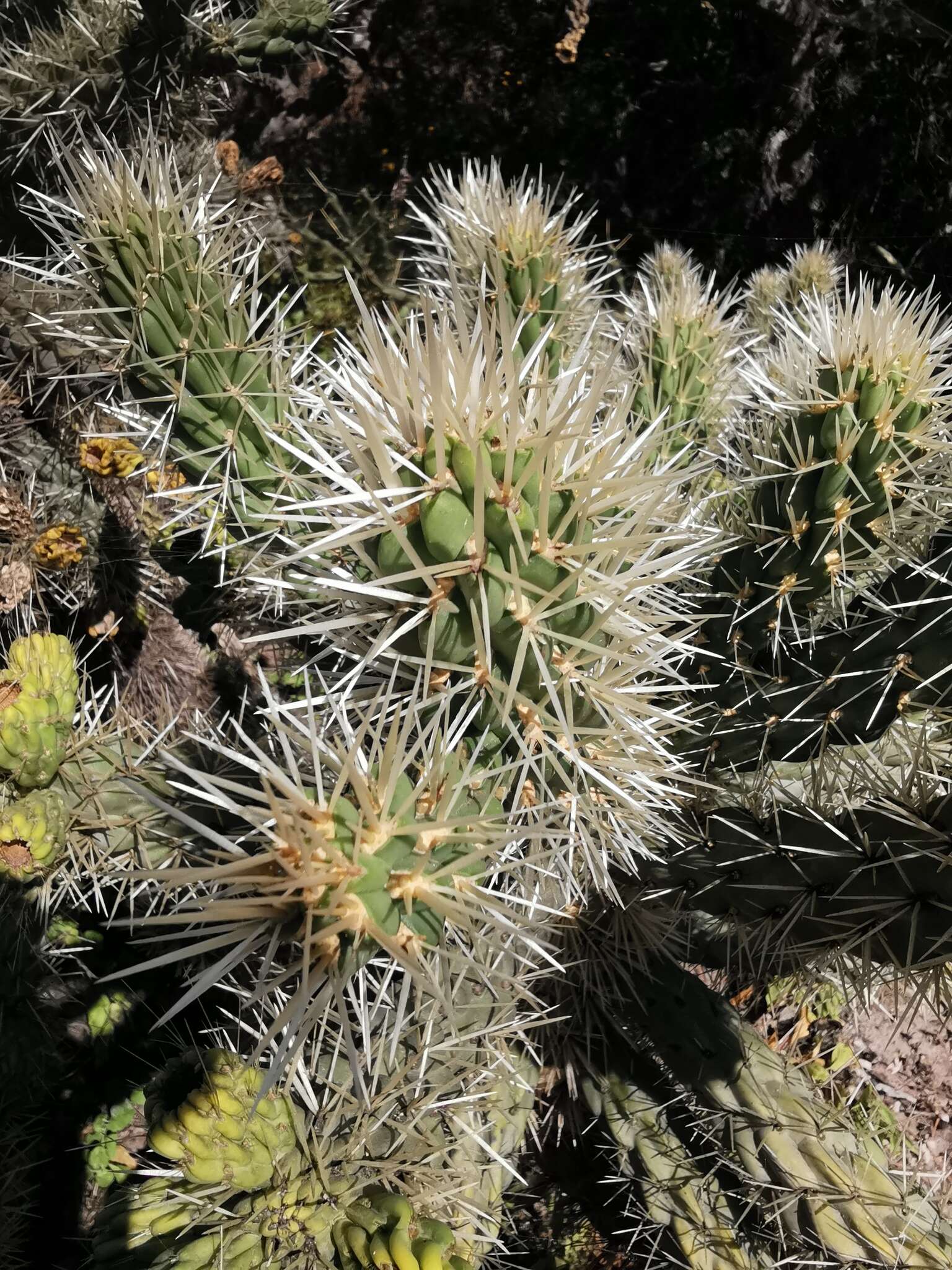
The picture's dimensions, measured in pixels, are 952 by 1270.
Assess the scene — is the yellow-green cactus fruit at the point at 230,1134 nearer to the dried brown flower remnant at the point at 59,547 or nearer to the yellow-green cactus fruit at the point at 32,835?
the yellow-green cactus fruit at the point at 32,835

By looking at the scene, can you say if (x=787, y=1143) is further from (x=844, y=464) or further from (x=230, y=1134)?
(x=844, y=464)

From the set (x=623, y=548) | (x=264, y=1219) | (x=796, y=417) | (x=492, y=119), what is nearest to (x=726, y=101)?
(x=492, y=119)

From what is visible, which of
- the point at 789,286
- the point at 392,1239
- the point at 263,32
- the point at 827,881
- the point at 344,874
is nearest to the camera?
the point at 344,874

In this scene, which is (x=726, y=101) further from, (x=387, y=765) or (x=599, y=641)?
(x=387, y=765)

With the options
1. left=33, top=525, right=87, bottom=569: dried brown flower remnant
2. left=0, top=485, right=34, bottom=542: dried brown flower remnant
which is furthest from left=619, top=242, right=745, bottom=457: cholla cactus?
left=0, top=485, right=34, bottom=542: dried brown flower remnant

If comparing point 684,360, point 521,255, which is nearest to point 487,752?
point 521,255

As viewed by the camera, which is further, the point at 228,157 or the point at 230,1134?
the point at 228,157

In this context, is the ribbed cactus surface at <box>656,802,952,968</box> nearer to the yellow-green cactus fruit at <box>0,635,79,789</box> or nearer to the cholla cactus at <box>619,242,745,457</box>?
the cholla cactus at <box>619,242,745,457</box>

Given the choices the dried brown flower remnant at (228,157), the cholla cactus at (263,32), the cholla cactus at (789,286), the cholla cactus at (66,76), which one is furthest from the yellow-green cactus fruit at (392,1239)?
the dried brown flower remnant at (228,157)
